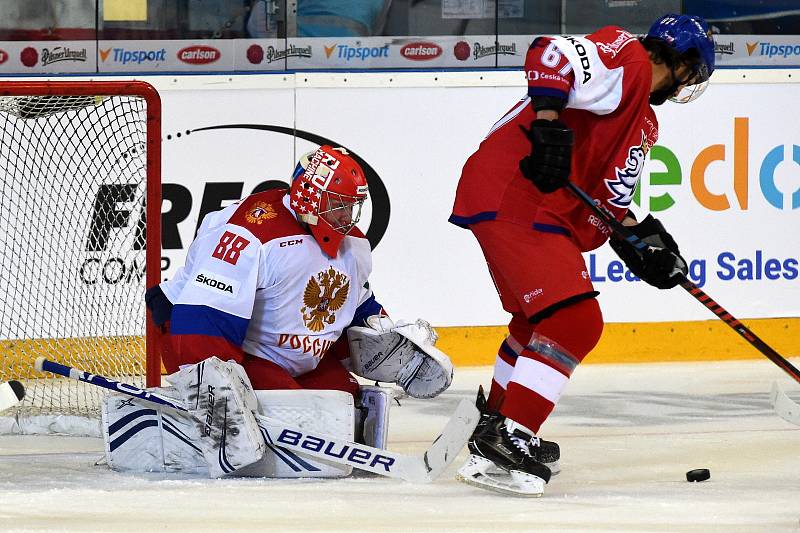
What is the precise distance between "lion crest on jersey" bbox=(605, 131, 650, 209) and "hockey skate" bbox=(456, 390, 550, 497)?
0.57 metres

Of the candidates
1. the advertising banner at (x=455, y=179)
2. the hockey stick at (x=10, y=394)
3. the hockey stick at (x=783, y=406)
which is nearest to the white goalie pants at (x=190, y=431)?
the hockey stick at (x=10, y=394)

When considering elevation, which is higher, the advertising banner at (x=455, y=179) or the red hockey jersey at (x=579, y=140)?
the red hockey jersey at (x=579, y=140)

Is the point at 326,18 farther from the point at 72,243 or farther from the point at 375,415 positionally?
the point at 375,415

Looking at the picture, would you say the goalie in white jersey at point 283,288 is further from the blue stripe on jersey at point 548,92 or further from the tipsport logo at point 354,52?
the tipsport logo at point 354,52

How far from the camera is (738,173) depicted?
523 centimetres

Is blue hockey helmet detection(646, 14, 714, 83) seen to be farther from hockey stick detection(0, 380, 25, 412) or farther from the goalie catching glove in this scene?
hockey stick detection(0, 380, 25, 412)

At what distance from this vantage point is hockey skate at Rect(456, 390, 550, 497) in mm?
2803

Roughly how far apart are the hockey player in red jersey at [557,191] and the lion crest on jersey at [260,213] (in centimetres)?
42

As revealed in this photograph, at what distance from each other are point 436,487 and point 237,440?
428 mm

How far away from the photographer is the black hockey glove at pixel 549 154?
9.23 ft

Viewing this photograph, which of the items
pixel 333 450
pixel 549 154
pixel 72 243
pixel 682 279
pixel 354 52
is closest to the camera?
pixel 549 154

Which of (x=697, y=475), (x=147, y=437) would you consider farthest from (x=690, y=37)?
(x=147, y=437)

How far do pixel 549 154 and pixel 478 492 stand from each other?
2.32 ft

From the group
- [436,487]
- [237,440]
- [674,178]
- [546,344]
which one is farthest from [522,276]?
[674,178]
